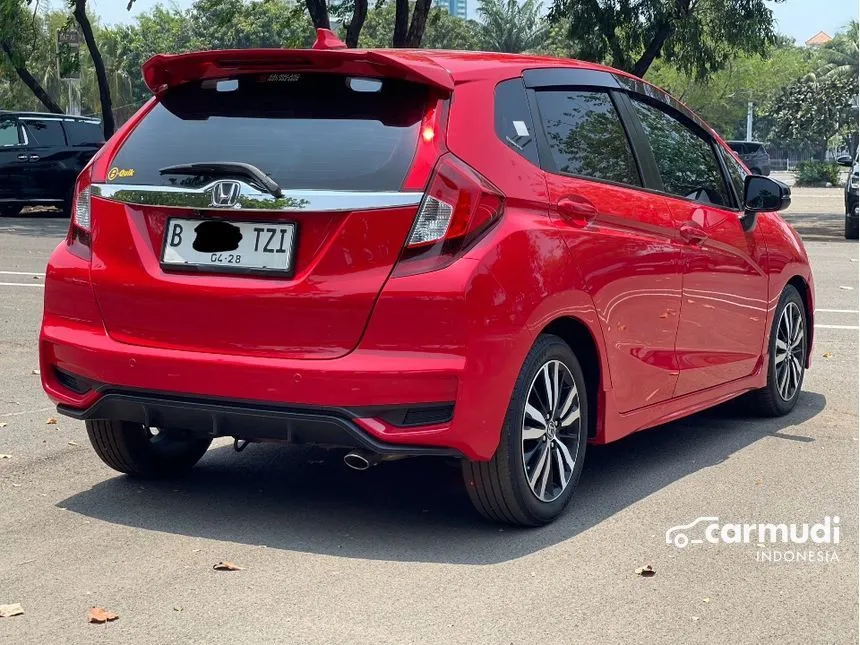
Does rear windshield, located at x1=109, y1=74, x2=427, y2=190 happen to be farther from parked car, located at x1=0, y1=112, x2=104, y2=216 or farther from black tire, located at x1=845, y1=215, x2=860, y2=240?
parked car, located at x1=0, y1=112, x2=104, y2=216

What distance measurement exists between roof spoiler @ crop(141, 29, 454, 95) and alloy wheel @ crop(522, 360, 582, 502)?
1155 millimetres

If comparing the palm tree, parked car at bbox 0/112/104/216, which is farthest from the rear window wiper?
the palm tree

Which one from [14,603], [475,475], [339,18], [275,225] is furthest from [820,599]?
[339,18]

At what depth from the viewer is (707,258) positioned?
21.1 ft

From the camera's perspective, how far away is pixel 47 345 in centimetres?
534

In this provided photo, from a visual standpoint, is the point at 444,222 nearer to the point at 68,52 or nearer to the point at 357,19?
the point at 357,19

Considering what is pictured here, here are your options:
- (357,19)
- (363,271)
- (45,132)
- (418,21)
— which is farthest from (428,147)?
(357,19)

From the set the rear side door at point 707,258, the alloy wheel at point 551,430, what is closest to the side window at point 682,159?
the rear side door at point 707,258

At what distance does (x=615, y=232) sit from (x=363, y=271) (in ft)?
4.46

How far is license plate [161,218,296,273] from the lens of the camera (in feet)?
15.6

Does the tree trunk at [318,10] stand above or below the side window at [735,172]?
above

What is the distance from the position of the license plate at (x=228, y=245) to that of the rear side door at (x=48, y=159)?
21581 mm

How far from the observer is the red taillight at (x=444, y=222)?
15.3ft

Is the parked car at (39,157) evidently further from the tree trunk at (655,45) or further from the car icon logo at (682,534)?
the car icon logo at (682,534)
